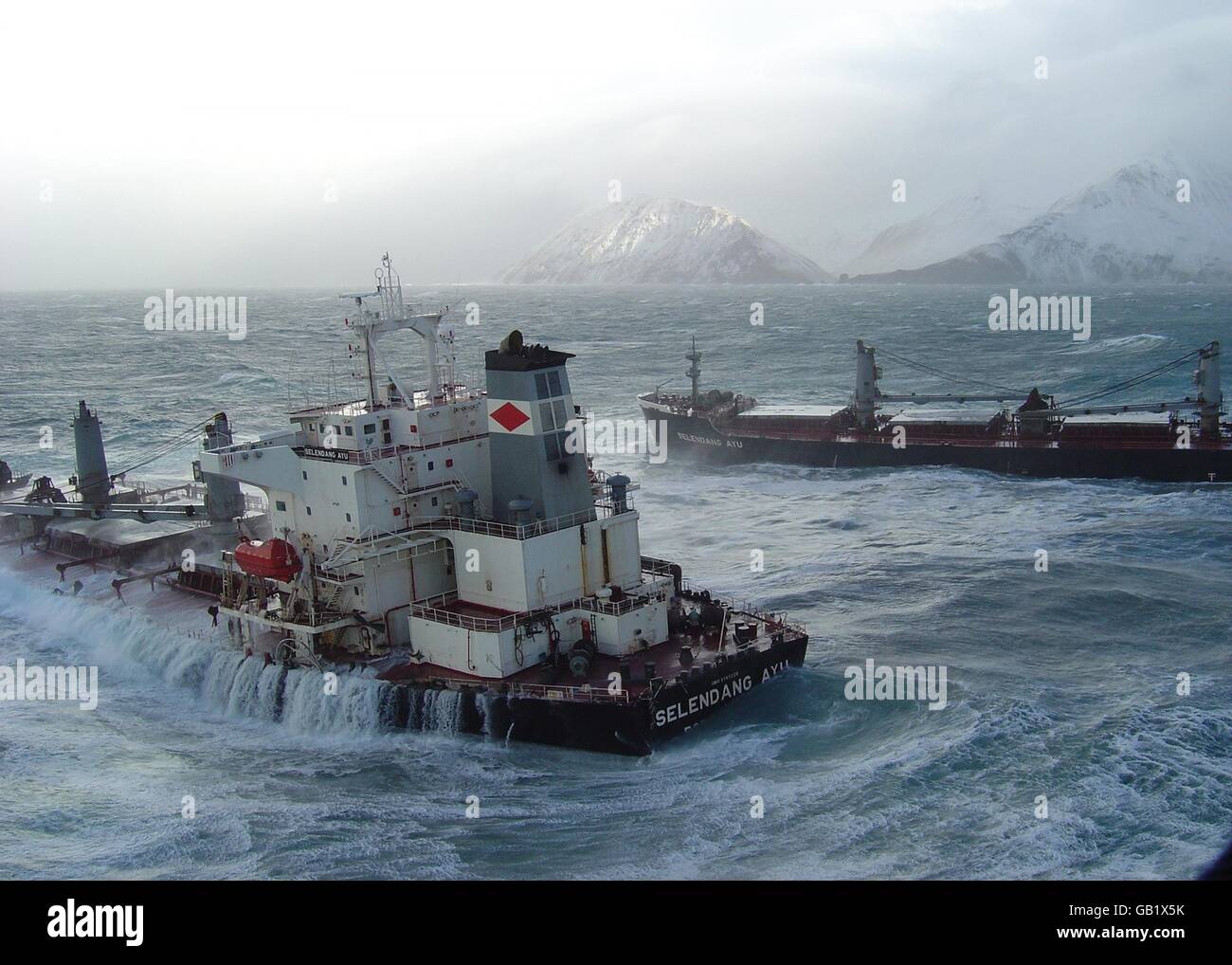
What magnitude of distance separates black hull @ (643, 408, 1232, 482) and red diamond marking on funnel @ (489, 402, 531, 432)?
3677 centimetres

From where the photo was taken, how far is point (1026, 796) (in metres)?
23.3

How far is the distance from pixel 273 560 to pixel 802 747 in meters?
14.0

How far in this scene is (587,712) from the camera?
1014 inches

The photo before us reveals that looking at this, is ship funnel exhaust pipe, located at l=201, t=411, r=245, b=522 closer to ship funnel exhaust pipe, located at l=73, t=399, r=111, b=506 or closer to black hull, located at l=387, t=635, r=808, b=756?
ship funnel exhaust pipe, located at l=73, t=399, r=111, b=506

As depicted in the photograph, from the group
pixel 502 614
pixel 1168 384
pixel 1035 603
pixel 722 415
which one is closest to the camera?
pixel 502 614

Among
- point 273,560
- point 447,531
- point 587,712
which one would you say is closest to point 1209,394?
point 447,531

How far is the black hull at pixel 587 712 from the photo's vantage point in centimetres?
2564

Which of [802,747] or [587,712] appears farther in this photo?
[802,747]

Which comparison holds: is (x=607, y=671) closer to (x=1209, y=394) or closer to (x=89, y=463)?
(x=89, y=463)

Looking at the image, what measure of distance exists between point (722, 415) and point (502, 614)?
142 feet

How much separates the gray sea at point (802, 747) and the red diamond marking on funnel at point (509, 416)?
7.14 meters

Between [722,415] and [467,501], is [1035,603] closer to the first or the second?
[467,501]

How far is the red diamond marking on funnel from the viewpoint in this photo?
2877cm

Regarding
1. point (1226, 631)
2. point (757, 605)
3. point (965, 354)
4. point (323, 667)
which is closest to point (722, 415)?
point (757, 605)
